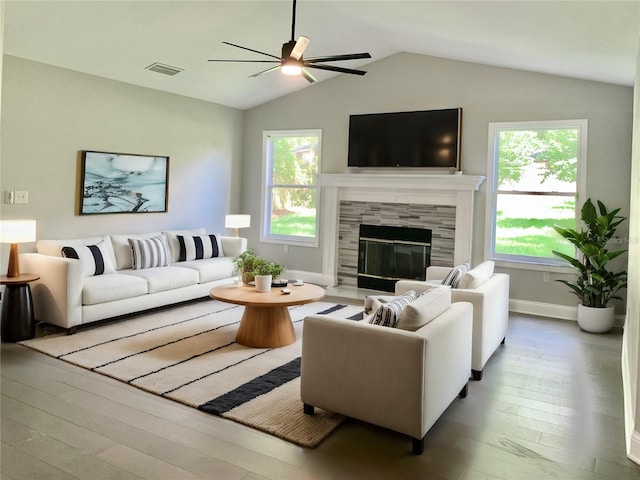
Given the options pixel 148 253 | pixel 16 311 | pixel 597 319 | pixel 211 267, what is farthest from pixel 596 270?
pixel 16 311

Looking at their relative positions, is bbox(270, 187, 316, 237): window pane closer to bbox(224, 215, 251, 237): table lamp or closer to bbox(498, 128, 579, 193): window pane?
bbox(224, 215, 251, 237): table lamp

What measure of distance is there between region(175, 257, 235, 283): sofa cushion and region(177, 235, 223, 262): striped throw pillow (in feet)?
0.34

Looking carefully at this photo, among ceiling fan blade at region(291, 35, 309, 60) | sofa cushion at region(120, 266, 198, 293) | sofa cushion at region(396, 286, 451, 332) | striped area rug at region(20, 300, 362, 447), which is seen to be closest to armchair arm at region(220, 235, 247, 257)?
sofa cushion at region(120, 266, 198, 293)

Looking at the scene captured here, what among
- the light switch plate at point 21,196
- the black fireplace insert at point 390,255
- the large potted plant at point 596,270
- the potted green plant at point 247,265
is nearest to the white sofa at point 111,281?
the light switch plate at point 21,196

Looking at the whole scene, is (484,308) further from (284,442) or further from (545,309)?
(545,309)

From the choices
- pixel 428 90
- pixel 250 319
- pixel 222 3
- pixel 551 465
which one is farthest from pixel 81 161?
pixel 551 465

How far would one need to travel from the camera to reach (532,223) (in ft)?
20.0

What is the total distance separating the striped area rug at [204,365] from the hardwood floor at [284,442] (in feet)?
0.35

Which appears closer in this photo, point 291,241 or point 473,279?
point 473,279

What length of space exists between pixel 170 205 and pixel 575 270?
5.13m

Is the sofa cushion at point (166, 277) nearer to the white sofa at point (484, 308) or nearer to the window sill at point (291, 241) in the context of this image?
the window sill at point (291, 241)

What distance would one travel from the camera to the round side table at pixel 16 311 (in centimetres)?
438

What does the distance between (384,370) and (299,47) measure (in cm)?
253

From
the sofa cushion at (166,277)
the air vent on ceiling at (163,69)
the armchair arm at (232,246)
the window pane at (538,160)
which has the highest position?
the air vent on ceiling at (163,69)
